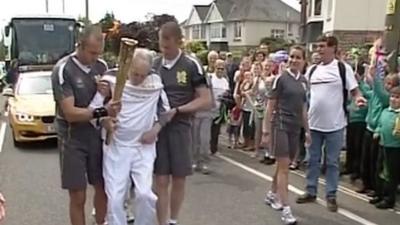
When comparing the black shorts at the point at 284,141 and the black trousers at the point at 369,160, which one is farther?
the black trousers at the point at 369,160

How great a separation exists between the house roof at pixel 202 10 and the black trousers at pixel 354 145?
8931 cm

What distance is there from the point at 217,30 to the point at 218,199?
84061mm

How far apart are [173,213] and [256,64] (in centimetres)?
616

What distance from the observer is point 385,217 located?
730 cm

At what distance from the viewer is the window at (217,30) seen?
88625 millimetres

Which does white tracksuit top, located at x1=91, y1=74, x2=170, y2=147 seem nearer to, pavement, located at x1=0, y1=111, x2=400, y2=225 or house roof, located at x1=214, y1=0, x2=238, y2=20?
pavement, located at x1=0, y1=111, x2=400, y2=225

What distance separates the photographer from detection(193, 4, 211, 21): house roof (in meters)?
98.4

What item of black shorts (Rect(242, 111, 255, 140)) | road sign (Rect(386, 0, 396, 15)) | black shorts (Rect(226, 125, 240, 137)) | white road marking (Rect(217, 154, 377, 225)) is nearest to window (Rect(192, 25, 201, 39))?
black shorts (Rect(226, 125, 240, 137))

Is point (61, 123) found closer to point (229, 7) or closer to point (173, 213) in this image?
point (173, 213)

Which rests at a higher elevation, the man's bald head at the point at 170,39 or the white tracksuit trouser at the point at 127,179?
the man's bald head at the point at 170,39

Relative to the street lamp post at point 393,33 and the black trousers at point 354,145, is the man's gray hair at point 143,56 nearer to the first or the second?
the street lamp post at point 393,33

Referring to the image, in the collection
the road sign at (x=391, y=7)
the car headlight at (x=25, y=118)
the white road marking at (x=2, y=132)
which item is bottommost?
the white road marking at (x=2, y=132)

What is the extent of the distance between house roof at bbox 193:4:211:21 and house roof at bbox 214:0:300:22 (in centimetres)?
633

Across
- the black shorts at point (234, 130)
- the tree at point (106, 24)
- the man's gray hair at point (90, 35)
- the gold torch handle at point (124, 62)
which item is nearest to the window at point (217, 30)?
the tree at point (106, 24)
